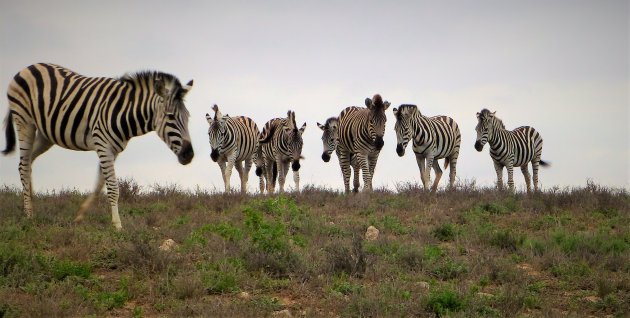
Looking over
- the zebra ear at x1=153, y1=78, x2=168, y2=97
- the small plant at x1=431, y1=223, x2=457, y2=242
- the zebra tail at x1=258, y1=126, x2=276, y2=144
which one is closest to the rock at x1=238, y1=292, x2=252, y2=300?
the zebra ear at x1=153, y1=78, x2=168, y2=97

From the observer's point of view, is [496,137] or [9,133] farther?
[496,137]

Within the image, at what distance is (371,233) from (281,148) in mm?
10123

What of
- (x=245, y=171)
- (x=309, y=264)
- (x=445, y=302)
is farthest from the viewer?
(x=245, y=171)

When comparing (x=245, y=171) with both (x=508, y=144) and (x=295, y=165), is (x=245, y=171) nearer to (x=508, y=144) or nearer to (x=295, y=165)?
(x=295, y=165)

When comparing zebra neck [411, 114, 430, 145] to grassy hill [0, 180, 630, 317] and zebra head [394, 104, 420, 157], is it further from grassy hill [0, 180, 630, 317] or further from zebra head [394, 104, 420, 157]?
grassy hill [0, 180, 630, 317]

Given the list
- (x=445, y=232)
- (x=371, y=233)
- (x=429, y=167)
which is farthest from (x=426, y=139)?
(x=371, y=233)

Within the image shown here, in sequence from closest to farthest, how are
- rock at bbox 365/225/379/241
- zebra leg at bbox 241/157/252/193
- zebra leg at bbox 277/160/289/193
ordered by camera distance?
rock at bbox 365/225/379/241, zebra leg at bbox 277/160/289/193, zebra leg at bbox 241/157/252/193

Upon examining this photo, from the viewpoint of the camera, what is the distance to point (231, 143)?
19.9 m

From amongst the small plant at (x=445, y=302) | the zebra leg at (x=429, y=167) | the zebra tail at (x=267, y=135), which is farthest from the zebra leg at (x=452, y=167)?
the small plant at (x=445, y=302)

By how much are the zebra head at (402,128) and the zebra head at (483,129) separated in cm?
239

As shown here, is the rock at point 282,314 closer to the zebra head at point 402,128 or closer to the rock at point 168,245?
the rock at point 168,245

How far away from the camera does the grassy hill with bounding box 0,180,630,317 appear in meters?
7.91

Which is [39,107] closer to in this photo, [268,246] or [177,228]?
[177,228]

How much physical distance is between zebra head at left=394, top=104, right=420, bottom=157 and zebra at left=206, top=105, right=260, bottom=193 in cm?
428
